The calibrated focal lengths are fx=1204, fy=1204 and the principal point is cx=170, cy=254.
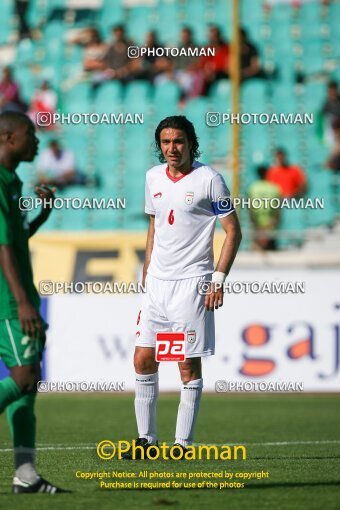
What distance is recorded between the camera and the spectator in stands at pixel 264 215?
16609 mm

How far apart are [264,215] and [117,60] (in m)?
4.84

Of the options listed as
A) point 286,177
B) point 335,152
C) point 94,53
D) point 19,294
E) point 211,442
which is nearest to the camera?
point 19,294

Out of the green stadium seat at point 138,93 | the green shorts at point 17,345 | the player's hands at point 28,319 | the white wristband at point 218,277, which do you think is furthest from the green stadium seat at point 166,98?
the player's hands at point 28,319

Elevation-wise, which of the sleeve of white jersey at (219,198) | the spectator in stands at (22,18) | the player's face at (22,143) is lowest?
the sleeve of white jersey at (219,198)

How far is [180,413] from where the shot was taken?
8.18 m

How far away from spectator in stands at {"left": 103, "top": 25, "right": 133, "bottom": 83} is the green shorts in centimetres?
1457

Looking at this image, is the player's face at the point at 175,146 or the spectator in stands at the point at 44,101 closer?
the player's face at the point at 175,146

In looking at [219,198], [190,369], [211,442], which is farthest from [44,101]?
[190,369]

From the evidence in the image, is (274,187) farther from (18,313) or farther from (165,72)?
(18,313)

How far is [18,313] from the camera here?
19.7 ft

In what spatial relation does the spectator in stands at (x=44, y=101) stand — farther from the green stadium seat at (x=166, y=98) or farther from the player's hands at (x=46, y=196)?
Answer: the player's hands at (x=46, y=196)

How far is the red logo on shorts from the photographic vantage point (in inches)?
317

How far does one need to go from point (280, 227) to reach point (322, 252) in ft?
6.56

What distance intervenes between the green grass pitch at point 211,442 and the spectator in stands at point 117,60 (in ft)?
22.7
